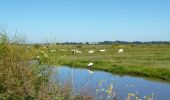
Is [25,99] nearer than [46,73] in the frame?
Yes

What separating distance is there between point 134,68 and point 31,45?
92.5ft

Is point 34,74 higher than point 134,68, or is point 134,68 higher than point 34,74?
point 34,74

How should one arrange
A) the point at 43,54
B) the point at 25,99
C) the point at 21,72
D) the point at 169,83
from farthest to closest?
1. the point at 169,83
2. the point at 43,54
3. the point at 21,72
4. the point at 25,99

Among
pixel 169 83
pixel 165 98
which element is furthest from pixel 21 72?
pixel 169 83

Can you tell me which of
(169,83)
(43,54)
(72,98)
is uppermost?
(43,54)

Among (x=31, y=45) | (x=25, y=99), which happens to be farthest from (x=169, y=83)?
(x=25, y=99)

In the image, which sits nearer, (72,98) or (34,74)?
(72,98)

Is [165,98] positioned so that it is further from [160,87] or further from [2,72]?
[2,72]

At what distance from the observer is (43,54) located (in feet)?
37.9

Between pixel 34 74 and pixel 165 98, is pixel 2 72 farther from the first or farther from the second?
pixel 165 98

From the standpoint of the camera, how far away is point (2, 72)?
10828mm

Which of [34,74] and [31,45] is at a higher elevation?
[31,45]

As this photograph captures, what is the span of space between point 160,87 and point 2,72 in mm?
18032

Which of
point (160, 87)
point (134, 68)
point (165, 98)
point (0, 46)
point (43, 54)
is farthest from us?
point (134, 68)
